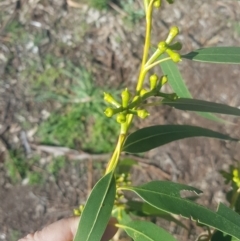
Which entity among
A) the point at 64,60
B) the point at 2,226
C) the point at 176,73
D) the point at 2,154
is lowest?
the point at 2,226

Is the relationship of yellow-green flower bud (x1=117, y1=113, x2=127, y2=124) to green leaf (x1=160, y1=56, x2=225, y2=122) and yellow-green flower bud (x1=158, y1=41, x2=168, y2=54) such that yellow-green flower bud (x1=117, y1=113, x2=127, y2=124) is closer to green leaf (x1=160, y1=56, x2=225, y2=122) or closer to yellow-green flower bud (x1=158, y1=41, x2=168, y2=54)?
yellow-green flower bud (x1=158, y1=41, x2=168, y2=54)

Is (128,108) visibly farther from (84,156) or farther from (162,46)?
(84,156)

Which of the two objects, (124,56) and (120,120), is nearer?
(120,120)

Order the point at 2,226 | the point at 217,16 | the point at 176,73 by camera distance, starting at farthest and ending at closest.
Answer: the point at 217,16
the point at 2,226
the point at 176,73

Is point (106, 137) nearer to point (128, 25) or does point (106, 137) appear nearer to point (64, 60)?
point (64, 60)

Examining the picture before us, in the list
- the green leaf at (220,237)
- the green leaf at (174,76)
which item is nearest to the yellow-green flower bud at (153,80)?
the green leaf at (174,76)

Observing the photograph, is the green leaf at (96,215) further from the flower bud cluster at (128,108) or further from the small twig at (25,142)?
the small twig at (25,142)

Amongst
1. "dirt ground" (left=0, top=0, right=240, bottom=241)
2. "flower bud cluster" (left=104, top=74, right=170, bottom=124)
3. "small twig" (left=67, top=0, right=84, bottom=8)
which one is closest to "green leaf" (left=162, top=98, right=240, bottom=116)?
"flower bud cluster" (left=104, top=74, right=170, bottom=124)

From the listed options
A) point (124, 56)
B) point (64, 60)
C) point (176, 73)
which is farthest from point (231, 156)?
point (176, 73)
